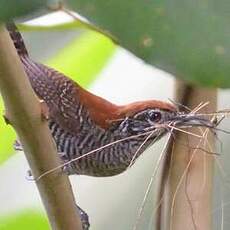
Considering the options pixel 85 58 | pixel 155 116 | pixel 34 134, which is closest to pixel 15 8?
pixel 34 134

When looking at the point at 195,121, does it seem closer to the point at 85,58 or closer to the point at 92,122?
the point at 85,58

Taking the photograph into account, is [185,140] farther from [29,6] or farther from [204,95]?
[29,6]

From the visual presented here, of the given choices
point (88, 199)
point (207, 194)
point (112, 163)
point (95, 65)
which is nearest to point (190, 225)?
point (207, 194)

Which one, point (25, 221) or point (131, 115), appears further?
point (131, 115)

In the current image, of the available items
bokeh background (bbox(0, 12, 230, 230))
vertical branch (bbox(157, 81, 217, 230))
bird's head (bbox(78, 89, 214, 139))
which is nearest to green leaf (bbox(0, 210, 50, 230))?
bokeh background (bbox(0, 12, 230, 230))

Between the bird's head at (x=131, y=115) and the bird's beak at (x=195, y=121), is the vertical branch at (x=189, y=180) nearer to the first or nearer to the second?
the bird's beak at (x=195, y=121)

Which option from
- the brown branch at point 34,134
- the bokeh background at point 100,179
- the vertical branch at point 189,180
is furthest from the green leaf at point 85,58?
the brown branch at point 34,134
